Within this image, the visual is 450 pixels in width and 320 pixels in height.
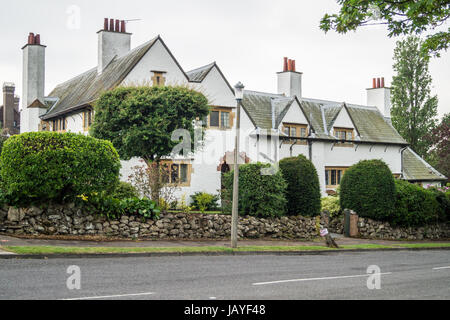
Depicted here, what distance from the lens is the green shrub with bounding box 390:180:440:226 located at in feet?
91.1

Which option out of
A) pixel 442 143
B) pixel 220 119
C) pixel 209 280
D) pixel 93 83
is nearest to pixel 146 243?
pixel 209 280

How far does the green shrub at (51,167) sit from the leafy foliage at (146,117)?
14.6ft

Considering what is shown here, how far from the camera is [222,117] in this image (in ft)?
105

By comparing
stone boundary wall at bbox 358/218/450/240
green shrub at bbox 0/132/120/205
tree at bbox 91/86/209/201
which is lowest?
stone boundary wall at bbox 358/218/450/240

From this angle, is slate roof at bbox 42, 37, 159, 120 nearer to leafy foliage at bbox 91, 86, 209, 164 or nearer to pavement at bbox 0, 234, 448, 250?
leafy foliage at bbox 91, 86, 209, 164

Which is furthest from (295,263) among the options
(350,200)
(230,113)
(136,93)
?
(230,113)

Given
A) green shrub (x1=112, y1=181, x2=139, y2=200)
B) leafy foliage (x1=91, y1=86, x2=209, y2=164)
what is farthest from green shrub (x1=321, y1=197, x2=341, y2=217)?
green shrub (x1=112, y1=181, x2=139, y2=200)

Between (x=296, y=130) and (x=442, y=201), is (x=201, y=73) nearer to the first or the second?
(x=296, y=130)

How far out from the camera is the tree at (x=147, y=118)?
2180 cm

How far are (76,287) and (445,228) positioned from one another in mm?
27452

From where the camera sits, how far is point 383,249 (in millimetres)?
22625

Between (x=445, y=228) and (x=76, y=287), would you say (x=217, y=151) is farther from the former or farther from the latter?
(x=76, y=287)

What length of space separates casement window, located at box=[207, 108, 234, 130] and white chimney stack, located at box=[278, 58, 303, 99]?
891 cm

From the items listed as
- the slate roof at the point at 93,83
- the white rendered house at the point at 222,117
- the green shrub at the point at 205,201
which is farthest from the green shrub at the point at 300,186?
the slate roof at the point at 93,83
